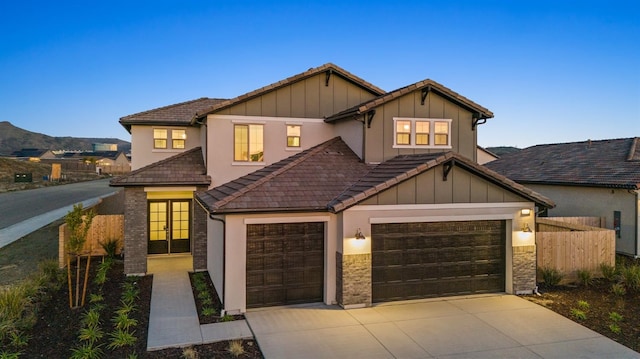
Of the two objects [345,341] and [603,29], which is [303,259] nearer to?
[345,341]

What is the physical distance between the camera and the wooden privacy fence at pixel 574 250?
498 inches

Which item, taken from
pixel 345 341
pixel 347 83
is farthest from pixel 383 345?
pixel 347 83

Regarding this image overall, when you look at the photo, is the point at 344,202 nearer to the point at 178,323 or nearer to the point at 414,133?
the point at 178,323

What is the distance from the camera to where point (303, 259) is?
10.7 meters

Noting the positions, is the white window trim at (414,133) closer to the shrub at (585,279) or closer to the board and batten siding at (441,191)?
the board and batten siding at (441,191)

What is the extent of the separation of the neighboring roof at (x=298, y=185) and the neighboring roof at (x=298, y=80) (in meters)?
2.63

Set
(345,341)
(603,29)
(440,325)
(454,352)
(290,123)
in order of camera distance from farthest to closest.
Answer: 1. (603,29)
2. (290,123)
3. (440,325)
4. (345,341)
5. (454,352)

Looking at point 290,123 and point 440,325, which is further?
point 290,123

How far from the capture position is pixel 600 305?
10.7 meters

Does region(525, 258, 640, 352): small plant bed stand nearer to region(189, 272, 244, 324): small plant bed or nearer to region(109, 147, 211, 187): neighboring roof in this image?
region(189, 272, 244, 324): small plant bed

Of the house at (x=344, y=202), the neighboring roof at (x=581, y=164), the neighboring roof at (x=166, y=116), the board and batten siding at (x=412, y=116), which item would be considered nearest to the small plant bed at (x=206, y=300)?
the house at (x=344, y=202)

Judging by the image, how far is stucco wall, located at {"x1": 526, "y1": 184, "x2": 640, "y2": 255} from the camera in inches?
638

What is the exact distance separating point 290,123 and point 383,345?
9114mm

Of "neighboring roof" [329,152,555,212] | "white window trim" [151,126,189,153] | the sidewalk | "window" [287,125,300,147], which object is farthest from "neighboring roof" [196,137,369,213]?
the sidewalk
